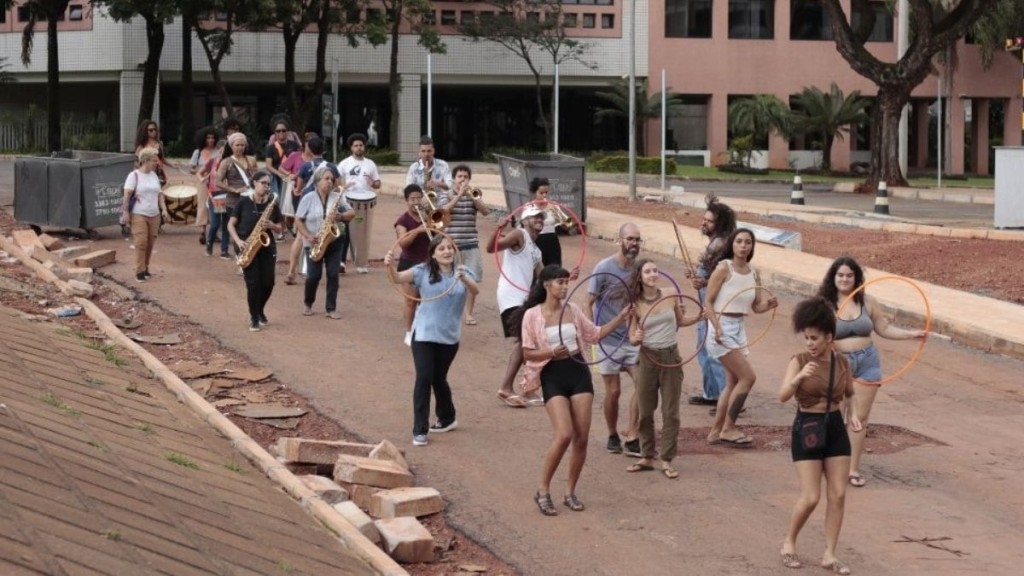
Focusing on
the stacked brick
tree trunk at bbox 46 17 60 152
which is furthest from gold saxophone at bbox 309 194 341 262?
tree trunk at bbox 46 17 60 152

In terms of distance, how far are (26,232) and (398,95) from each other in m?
32.7

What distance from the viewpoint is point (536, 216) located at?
13758 mm

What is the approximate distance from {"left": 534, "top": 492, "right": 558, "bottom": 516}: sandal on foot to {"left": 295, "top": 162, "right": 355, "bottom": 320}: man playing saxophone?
729cm

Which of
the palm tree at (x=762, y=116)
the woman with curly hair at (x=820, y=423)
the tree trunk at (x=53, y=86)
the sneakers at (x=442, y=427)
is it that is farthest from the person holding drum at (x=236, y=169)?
the palm tree at (x=762, y=116)

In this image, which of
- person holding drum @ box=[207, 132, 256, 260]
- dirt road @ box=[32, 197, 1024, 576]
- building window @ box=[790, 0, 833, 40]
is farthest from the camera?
building window @ box=[790, 0, 833, 40]

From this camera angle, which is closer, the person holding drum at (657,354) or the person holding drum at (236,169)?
the person holding drum at (657,354)

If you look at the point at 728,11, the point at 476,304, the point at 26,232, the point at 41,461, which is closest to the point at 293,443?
the point at 41,461

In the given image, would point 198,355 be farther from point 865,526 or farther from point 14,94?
point 14,94

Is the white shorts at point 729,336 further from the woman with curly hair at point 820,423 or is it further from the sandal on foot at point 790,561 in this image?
the sandal on foot at point 790,561

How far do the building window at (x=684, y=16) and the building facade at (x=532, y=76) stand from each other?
45 millimetres

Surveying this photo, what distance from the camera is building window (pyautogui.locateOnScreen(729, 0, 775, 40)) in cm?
5825

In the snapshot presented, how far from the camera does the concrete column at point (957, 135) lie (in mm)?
59625

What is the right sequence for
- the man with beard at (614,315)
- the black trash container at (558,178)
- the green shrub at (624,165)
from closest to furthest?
the man with beard at (614,315) < the black trash container at (558,178) < the green shrub at (624,165)

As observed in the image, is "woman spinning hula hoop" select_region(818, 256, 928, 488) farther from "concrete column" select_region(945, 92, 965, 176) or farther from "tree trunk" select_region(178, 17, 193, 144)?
"concrete column" select_region(945, 92, 965, 176)
